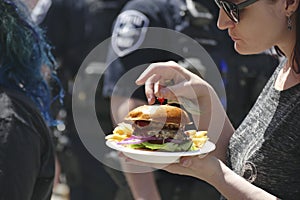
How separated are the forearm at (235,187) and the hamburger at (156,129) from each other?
0.10 m

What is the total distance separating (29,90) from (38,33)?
16cm

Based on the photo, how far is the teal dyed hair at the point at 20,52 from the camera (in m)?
1.67

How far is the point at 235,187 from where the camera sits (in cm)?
146

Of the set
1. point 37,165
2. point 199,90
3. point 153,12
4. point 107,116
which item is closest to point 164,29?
point 153,12

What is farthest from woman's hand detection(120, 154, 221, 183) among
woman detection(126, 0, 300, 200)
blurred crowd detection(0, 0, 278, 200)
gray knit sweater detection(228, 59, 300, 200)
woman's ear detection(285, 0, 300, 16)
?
blurred crowd detection(0, 0, 278, 200)

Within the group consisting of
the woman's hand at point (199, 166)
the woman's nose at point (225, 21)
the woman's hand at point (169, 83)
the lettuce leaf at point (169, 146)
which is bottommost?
the woman's hand at point (199, 166)

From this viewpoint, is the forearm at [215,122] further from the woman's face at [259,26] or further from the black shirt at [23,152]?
the black shirt at [23,152]

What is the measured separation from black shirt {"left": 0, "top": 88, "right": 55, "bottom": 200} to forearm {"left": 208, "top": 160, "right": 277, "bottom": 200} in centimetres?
44

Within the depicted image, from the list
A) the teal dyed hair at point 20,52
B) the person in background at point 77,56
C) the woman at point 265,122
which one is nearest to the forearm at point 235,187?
the woman at point 265,122

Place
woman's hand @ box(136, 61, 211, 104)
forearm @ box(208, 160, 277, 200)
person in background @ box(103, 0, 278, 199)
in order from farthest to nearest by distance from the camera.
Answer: person in background @ box(103, 0, 278, 199), woman's hand @ box(136, 61, 211, 104), forearm @ box(208, 160, 277, 200)

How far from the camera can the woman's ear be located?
1.47 metres

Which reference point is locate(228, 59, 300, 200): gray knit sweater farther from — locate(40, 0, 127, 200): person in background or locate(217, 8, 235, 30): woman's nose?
locate(40, 0, 127, 200): person in background

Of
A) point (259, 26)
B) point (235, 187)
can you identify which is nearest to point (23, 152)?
point (235, 187)

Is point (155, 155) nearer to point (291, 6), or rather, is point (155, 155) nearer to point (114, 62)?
point (291, 6)
